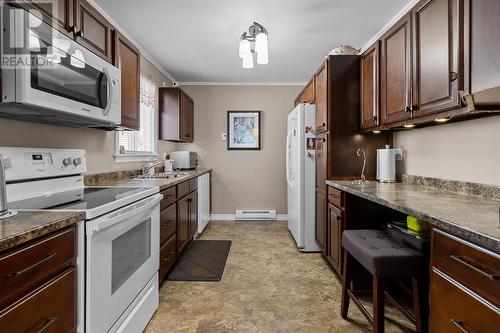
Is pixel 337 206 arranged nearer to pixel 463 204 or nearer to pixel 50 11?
pixel 463 204

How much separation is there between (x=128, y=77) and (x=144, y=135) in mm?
1382

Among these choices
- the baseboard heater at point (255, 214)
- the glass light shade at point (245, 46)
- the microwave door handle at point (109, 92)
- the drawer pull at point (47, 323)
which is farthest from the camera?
the baseboard heater at point (255, 214)

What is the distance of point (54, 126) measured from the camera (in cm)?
184

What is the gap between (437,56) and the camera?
1.60 metres

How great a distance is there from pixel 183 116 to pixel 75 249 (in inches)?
125

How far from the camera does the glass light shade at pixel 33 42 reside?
1.15 metres

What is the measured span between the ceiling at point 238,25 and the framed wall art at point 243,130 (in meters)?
1.03

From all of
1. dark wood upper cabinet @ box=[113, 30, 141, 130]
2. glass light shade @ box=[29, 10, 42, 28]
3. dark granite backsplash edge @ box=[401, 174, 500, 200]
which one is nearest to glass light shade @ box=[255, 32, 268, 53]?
dark wood upper cabinet @ box=[113, 30, 141, 130]

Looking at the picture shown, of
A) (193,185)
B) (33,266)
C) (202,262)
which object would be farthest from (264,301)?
(193,185)

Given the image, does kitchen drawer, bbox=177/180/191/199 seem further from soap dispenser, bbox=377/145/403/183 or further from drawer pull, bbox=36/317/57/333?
soap dispenser, bbox=377/145/403/183

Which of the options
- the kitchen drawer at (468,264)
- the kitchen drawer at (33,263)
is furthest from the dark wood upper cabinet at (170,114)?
the kitchen drawer at (468,264)

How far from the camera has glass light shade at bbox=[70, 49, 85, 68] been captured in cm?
143

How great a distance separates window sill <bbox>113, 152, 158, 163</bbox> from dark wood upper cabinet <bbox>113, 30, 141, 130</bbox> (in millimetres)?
529

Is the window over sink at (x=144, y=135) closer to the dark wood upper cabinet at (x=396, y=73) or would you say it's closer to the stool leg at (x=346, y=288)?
the stool leg at (x=346, y=288)
